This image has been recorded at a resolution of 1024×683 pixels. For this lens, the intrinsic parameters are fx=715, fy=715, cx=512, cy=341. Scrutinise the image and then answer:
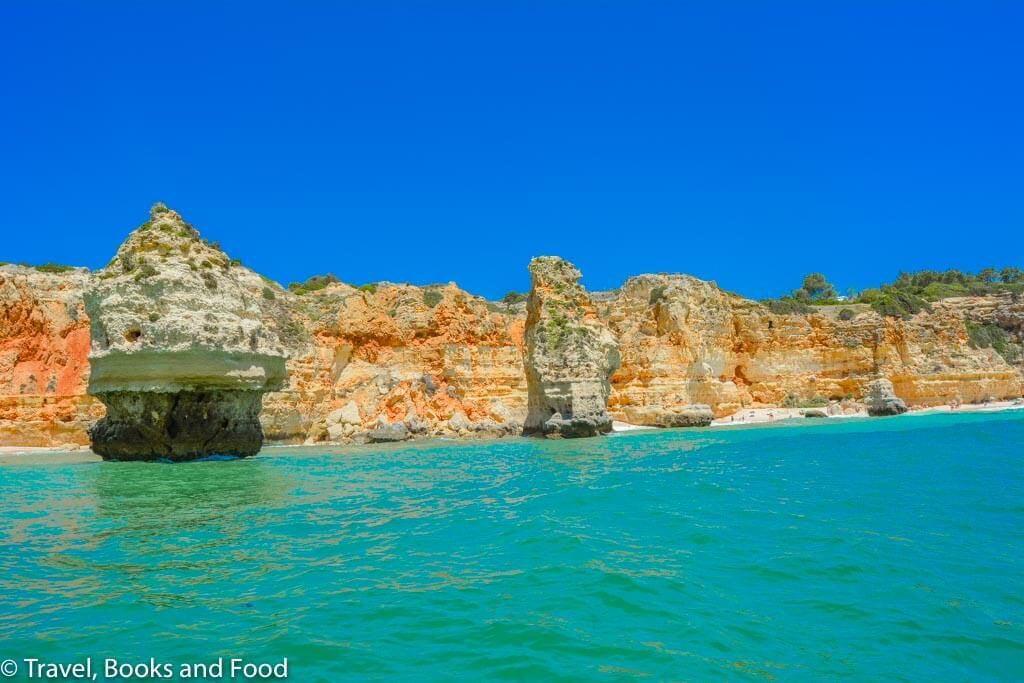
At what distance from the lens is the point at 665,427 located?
35.5 metres

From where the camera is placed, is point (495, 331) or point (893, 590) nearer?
point (893, 590)

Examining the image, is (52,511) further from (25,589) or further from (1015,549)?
(1015,549)

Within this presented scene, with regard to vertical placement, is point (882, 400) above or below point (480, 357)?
below

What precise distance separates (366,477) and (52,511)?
18.9 feet

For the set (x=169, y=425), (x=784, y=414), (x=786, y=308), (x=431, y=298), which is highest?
(x=786, y=308)

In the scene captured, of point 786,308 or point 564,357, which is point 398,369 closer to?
point 564,357

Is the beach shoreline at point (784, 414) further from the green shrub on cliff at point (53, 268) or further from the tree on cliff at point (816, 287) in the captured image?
the tree on cliff at point (816, 287)

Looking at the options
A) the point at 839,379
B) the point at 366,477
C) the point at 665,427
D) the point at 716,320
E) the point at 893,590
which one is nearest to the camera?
the point at 893,590

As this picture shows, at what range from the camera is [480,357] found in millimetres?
34719

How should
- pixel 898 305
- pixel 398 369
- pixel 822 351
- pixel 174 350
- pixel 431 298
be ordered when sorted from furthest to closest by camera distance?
pixel 898 305 → pixel 822 351 → pixel 431 298 → pixel 398 369 → pixel 174 350

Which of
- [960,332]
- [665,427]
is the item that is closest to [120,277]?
[665,427]

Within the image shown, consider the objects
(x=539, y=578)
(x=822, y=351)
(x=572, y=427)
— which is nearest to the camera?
(x=539, y=578)

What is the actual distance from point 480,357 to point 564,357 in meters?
6.89

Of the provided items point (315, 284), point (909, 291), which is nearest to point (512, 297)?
point (315, 284)
